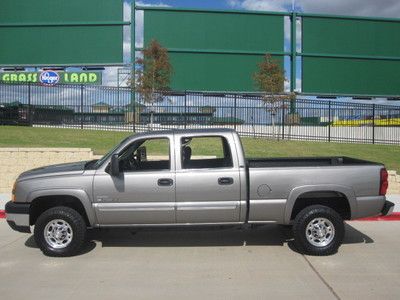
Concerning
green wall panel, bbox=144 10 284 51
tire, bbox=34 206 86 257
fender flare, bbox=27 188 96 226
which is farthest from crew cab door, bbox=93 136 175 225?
green wall panel, bbox=144 10 284 51

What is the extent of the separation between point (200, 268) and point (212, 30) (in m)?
29.5

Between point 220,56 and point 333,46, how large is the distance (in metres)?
8.52

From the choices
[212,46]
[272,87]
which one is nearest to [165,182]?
[272,87]

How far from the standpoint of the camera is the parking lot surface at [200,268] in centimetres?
545

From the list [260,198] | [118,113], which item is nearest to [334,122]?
[118,113]

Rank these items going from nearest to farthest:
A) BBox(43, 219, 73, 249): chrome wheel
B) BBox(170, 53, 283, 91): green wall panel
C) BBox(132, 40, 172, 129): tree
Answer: BBox(43, 219, 73, 249): chrome wheel
BBox(132, 40, 172, 129): tree
BBox(170, 53, 283, 91): green wall panel

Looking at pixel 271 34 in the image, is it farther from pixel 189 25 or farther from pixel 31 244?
pixel 31 244

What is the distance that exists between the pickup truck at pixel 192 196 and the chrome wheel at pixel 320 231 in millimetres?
14

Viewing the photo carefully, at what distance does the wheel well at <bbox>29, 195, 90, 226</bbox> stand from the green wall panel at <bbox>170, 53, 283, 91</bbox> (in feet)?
89.7

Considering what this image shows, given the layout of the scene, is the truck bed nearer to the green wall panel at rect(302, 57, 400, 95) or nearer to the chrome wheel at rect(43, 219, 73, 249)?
the chrome wheel at rect(43, 219, 73, 249)

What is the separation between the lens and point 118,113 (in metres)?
21.7

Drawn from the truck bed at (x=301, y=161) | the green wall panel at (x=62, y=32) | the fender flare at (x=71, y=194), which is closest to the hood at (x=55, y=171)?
the fender flare at (x=71, y=194)

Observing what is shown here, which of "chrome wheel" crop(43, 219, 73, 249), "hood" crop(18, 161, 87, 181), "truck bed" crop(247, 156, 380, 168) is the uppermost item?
"truck bed" crop(247, 156, 380, 168)

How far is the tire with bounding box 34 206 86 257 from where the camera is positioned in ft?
22.8
